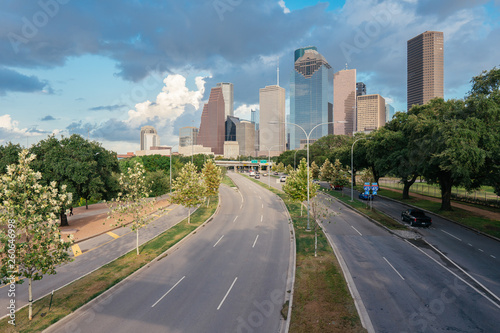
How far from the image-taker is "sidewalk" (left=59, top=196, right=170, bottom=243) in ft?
83.8

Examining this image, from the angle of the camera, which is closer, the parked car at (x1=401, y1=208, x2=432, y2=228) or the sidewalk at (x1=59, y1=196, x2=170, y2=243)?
the sidewalk at (x1=59, y1=196, x2=170, y2=243)

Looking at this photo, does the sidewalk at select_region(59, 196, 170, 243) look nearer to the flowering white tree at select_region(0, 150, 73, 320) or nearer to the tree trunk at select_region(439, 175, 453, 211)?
the flowering white tree at select_region(0, 150, 73, 320)

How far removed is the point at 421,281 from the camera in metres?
15.4

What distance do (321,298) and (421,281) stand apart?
649 centimetres

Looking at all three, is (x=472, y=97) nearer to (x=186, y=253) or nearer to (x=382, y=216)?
(x=382, y=216)

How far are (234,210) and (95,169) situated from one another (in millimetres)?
17479

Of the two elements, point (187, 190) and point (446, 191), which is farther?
point (446, 191)

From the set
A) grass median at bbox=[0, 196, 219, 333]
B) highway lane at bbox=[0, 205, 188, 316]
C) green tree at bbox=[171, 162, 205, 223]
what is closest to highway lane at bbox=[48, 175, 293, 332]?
grass median at bbox=[0, 196, 219, 333]

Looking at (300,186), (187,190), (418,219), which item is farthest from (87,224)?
(418,219)

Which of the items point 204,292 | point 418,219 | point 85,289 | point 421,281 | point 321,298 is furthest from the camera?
point 418,219

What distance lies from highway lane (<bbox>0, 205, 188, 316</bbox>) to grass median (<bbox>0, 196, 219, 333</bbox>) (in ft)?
2.80

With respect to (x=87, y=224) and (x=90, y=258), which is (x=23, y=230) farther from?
(x=87, y=224)

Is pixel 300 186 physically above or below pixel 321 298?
above

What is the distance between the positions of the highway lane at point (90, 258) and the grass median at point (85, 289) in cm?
85
